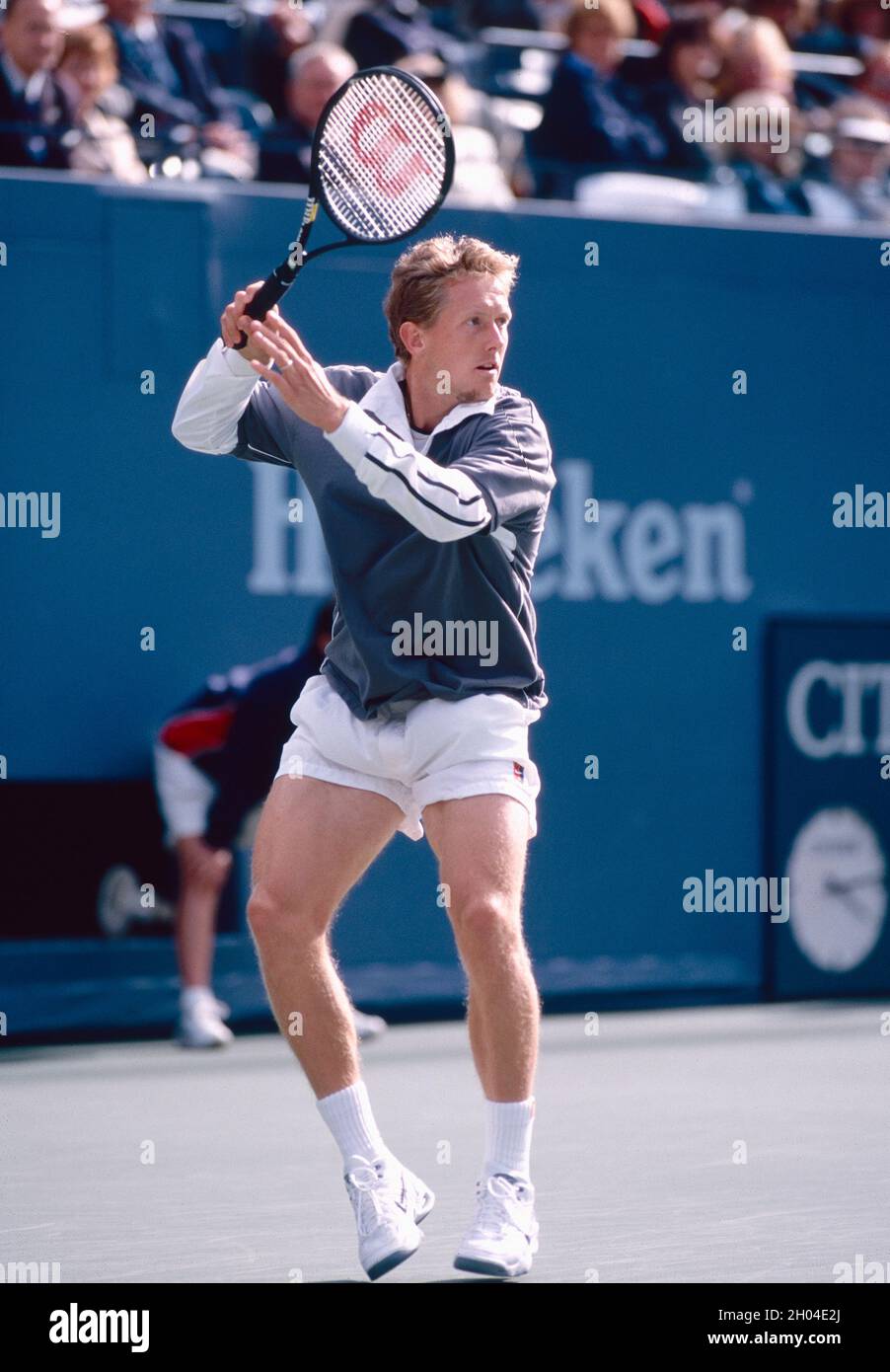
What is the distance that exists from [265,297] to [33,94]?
4159mm

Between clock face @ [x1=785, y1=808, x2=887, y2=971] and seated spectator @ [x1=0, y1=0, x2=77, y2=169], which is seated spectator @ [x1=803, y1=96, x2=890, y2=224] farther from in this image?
seated spectator @ [x1=0, y1=0, x2=77, y2=169]

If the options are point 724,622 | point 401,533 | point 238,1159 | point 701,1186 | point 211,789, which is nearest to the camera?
point 401,533

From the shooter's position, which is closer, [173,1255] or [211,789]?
[173,1255]

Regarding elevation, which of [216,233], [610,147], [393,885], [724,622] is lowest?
[393,885]

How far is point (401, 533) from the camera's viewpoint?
13.6ft

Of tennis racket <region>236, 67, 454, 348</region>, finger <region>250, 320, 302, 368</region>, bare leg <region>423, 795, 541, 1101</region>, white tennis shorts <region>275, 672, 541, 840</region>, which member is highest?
tennis racket <region>236, 67, 454, 348</region>

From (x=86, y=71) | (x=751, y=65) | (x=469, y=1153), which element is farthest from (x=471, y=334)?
(x=751, y=65)

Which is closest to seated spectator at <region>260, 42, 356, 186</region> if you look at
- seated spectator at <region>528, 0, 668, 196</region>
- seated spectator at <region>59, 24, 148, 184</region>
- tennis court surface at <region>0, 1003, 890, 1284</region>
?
seated spectator at <region>59, 24, 148, 184</region>

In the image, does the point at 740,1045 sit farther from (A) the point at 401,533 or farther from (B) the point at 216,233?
(A) the point at 401,533

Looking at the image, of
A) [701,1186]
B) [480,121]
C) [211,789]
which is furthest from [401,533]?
[480,121]

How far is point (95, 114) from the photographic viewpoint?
25.9 feet

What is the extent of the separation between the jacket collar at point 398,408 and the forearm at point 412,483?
0.26 m

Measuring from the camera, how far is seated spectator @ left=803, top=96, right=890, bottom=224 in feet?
30.6

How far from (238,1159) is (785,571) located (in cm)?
401
